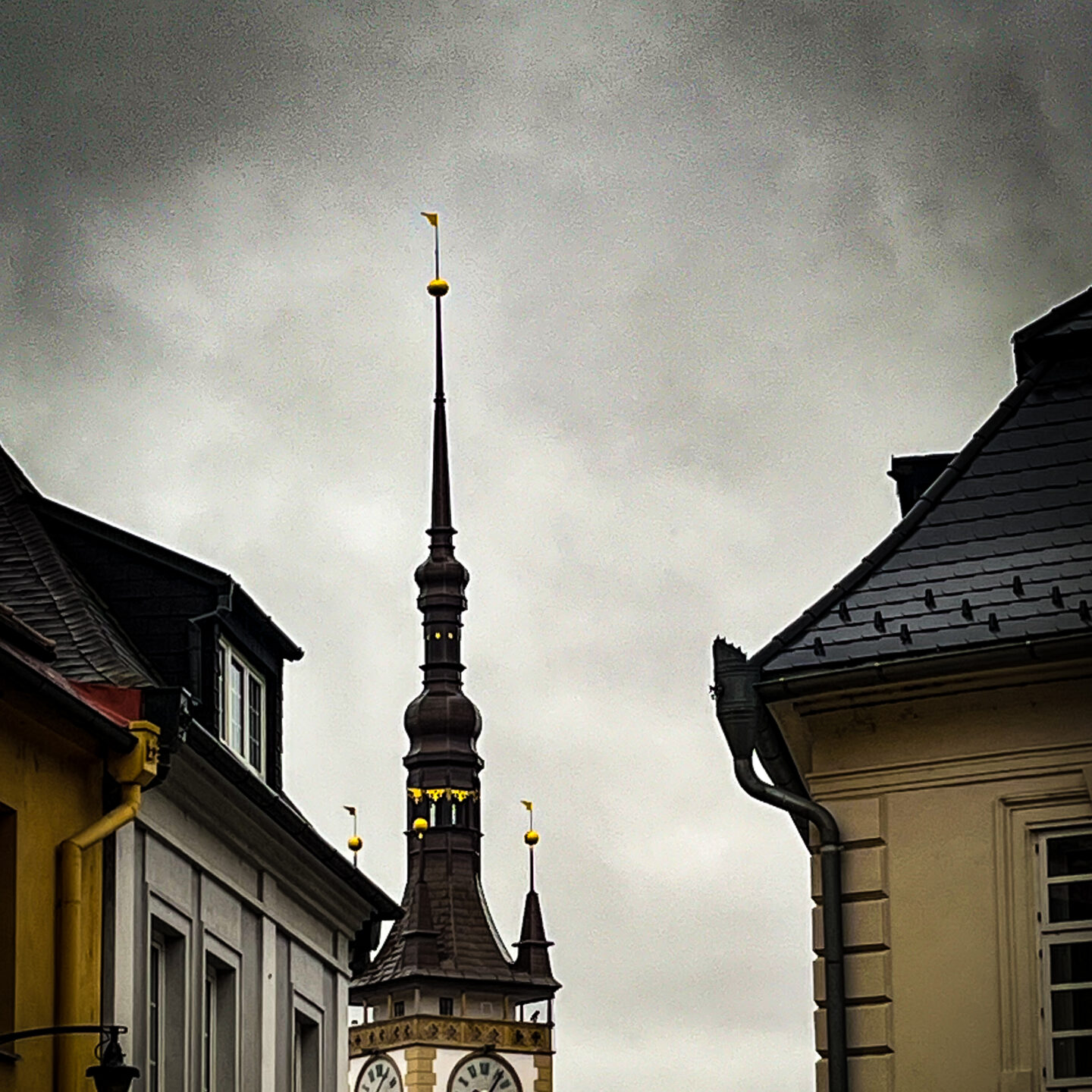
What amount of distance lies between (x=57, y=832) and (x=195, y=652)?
158 inches

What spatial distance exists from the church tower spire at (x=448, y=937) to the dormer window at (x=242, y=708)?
333 ft

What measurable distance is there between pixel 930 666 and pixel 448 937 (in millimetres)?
115349

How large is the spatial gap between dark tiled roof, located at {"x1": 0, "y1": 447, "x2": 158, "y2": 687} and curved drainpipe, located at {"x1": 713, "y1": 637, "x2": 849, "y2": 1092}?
5.02 meters

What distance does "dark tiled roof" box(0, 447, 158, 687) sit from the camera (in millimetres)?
21000

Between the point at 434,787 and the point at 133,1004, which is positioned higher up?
the point at 434,787

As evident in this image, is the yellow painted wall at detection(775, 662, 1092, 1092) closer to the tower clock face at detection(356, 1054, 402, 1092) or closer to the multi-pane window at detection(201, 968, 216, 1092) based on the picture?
the multi-pane window at detection(201, 968, 216, 1092)

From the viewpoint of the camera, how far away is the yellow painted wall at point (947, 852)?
16375mm

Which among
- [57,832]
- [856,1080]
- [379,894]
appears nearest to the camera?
[856,1080]

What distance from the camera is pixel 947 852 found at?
1683 centimetres

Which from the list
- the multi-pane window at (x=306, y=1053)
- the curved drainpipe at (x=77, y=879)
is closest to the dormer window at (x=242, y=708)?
Result: the multi-pane window at (x=306, y=1053)

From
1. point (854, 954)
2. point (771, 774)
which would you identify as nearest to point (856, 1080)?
point (854, 954)

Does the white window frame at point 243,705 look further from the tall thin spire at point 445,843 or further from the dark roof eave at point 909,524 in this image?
the tall thin spire at point 445,843

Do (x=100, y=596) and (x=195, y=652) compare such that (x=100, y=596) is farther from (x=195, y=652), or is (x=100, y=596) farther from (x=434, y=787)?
(x=434, y=787)

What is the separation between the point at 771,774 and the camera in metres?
17.8
